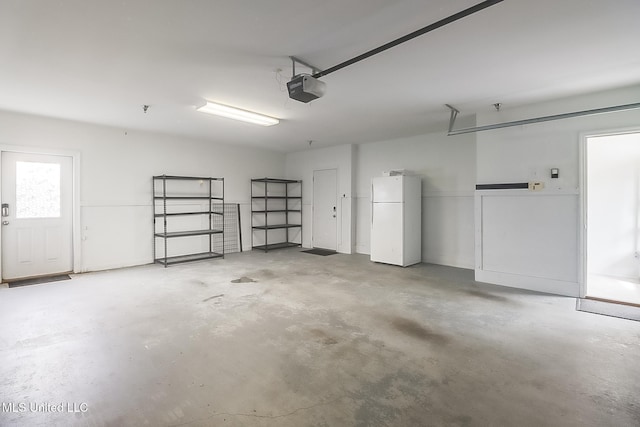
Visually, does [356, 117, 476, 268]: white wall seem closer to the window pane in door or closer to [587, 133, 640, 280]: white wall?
[587, 133, 640, 280]: white wall

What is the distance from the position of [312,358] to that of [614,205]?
19.0ft

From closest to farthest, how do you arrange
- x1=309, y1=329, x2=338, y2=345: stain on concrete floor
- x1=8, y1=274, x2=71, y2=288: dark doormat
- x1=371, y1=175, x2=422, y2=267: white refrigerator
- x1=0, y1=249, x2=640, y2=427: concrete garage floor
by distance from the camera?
1. x1=0, y1=249, x2=640, y2=427: concrete garage floor
2. x1=309, y1=329, x2=338, y2=345: stain on concrete floor
3. x1=8, y1=274, x2=71, y2=288: dark doormat
4. x1=371, y1=175, x2=422, y2=267: white refrigerator

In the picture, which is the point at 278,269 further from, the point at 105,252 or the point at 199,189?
the point at 105,252

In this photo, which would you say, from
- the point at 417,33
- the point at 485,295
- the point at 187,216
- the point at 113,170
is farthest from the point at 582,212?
the point at 113,170

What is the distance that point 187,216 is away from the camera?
664 centimetres

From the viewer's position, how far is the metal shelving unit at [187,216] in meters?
6.21

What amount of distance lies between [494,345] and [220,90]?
3.99 metres

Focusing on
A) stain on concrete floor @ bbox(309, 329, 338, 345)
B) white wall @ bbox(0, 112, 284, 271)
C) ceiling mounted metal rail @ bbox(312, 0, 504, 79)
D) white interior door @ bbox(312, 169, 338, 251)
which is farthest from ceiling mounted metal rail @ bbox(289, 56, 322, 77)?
white interior door @ bbox(312, 169, 338, 251)

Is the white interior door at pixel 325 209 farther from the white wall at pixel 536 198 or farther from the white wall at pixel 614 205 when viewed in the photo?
the white wall at pixel 614 205

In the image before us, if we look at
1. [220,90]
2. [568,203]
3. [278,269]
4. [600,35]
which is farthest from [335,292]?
[600,35]

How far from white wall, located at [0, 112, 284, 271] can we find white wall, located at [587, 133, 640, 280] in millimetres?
7544

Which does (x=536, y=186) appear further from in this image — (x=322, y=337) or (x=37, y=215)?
(x=37, y=215)

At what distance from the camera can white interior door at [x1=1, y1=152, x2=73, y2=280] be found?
4781 mm

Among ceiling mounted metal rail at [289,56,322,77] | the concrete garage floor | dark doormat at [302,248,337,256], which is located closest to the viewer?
the concrete garage floor
